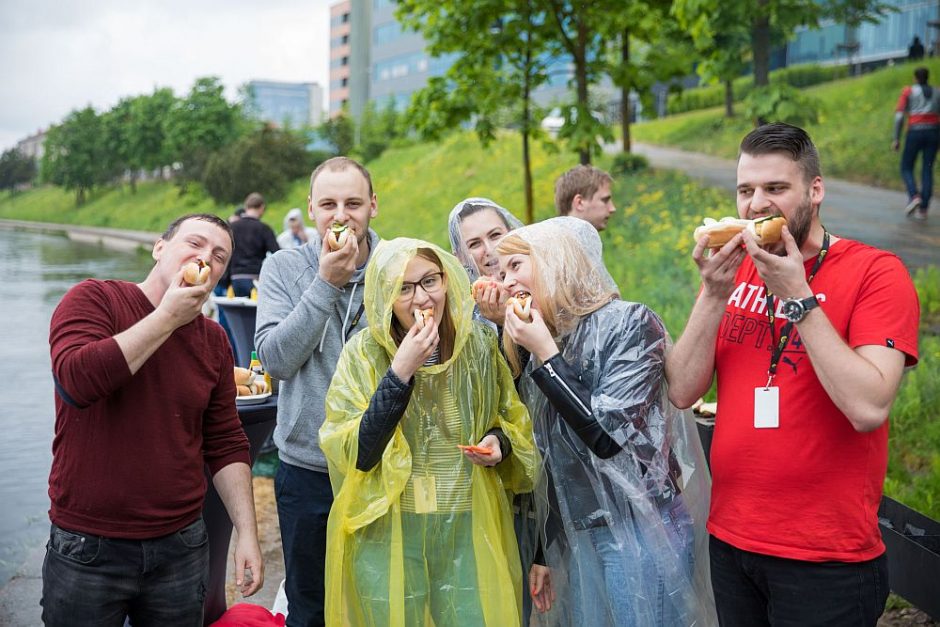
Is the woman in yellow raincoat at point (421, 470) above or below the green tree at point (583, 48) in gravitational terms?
below

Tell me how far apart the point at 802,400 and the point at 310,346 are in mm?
1534

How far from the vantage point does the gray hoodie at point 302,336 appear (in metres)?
2.79

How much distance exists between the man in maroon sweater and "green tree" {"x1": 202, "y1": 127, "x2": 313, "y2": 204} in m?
31.2

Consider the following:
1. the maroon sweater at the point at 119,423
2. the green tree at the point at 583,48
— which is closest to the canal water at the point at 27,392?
the maroon sweater at the point at 119,423

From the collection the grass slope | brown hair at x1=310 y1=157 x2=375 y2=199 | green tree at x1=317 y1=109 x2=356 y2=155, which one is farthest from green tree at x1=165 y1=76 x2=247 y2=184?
brown hair at x1=310 y1=157 x2=375 y2=199

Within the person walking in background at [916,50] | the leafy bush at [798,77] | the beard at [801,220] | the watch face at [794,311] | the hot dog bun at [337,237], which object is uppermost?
the leafy bush at [798,77]

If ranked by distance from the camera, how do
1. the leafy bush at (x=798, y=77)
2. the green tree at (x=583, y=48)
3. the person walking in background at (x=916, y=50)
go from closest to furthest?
the green tree at (x=583, y=48) → the person walking in background at (x=916, y=50) → the leafy bush at (x=798, y=77)

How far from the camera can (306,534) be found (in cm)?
290

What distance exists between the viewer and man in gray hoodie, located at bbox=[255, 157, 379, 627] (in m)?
2.79

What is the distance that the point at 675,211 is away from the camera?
11648 mm

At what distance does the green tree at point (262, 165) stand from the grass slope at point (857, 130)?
19.3 meters

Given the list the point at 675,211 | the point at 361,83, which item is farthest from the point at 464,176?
the point at 361,83

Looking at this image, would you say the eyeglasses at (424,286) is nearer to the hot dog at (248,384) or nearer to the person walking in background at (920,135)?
the hot dog at (248,384)

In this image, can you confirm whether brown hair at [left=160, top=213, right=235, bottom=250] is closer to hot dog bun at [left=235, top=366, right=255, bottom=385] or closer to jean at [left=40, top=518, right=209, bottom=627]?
jean at [left=40, top=518, right=209, bottom=627]
